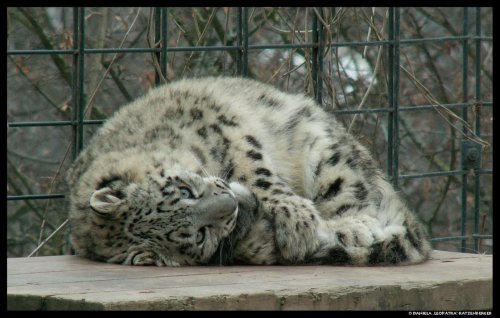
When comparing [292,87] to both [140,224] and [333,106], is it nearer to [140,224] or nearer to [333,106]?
[333,106]

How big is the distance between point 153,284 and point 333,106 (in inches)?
103

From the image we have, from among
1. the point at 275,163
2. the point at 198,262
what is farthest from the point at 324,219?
the point at 198,262

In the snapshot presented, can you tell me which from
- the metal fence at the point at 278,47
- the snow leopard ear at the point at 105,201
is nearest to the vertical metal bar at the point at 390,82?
the metal fence at the point at 278,47

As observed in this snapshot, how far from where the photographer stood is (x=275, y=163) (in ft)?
18.2

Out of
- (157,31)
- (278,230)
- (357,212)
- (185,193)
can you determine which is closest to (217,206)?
(185,193)

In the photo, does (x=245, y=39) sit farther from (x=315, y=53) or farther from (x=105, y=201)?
(x=105, y=201)

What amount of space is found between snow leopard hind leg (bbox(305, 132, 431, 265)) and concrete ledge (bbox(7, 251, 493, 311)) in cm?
13

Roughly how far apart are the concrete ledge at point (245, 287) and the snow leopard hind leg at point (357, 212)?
132 millimetres

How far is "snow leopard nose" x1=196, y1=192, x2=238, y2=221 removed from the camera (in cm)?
499

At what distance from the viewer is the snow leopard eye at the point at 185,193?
504cm

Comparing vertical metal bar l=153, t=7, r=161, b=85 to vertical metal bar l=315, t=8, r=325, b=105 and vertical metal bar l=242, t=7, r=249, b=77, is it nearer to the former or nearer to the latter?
vertical metal bar l=242, t=7, r=249, b=77

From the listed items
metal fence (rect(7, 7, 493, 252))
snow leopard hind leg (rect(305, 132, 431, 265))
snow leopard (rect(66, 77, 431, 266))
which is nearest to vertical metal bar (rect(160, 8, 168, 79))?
metal fence (rect(7, 7, 493, 252))

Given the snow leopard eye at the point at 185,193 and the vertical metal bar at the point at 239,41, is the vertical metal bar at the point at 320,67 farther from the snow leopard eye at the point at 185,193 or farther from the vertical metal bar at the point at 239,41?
the snow leopard eye at the point at 185,193

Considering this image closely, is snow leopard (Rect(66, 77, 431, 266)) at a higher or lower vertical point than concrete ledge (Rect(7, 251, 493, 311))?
higher
